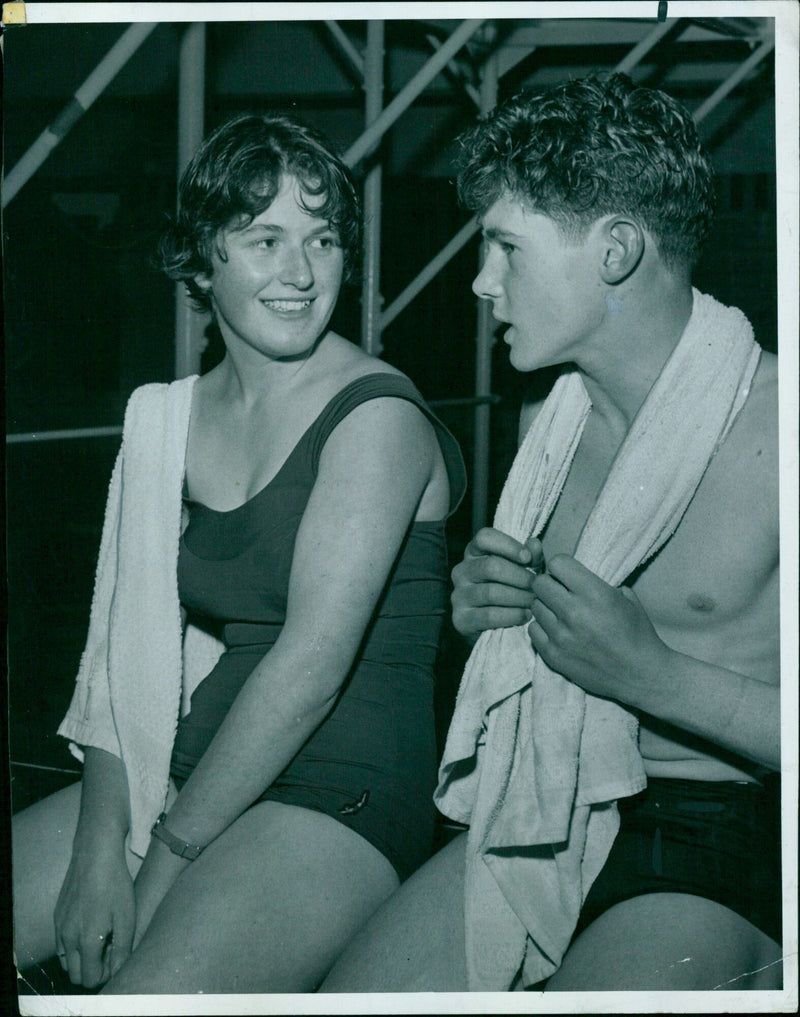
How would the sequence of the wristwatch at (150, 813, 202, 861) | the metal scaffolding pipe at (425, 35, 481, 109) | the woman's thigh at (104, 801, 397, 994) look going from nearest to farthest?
the woman's thigh at (104, 801, 397, 994)
the wristwatch at (150, 813, 202, 861)
the metal scaffolding pipe at (425, 35, 481, 109)

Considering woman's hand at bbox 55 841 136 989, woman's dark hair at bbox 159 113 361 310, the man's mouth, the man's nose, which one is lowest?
woman's hand at bbox 55 841 136 989

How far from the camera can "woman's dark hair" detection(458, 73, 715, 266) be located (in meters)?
0.94

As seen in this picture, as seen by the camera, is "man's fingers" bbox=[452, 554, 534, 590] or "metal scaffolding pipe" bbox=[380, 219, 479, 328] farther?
"metal scaffolding pipe" bbox=[380, 219, 479, 328]

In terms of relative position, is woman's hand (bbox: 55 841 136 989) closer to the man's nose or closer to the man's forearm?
the man's forearm

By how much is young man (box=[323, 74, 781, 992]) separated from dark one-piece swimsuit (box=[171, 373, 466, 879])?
0.07 meters

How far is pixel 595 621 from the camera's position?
0.96m

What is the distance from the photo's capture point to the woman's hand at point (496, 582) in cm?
100

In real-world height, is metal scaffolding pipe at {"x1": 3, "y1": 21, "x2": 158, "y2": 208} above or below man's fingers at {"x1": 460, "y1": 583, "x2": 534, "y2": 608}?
above

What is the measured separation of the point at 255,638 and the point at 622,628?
0.42m

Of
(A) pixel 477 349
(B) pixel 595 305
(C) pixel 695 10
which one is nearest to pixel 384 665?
(B) pixel 595 305

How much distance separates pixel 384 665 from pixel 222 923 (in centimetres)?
32

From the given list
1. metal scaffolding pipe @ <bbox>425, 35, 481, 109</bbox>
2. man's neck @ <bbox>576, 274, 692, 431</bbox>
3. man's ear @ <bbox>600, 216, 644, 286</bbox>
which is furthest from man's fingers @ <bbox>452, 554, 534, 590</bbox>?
metal scaffolding pipe @ <bbox>425, 35, 481, 109</bbox>

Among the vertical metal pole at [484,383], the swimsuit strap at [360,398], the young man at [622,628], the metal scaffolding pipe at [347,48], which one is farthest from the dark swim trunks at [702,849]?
the metal scaffolding pipe at [347,48]

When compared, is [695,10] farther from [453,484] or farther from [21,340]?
[21,340]
